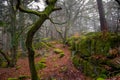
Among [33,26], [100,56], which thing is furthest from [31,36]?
[100,56]

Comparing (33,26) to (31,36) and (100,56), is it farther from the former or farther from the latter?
(100,56)

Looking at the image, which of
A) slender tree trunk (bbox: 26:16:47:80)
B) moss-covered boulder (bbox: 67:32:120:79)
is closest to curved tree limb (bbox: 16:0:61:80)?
slender tree trunk (bbox: 26:16:47:80)

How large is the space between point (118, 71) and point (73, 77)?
2797 millimetres

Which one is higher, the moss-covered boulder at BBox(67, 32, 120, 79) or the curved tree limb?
the curved tree limb

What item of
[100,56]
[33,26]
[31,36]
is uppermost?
[33,26]

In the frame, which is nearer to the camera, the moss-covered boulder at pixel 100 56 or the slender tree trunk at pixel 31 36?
the slender tree trunk at pixel 31 36

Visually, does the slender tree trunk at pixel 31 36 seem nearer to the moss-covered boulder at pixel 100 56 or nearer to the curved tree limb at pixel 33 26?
Answer: the curved tree limb at pixel 33 26

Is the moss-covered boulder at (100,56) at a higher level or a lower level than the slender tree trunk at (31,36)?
lower

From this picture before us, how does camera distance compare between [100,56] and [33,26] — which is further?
[100,56]

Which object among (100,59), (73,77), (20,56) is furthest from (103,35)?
(20,56)

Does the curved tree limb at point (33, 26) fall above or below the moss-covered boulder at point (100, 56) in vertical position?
above

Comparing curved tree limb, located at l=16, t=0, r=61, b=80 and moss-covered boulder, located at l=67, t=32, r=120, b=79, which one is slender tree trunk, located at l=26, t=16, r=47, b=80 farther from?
moss-covered boulder, located at l=67, t=32, r=120, b=79

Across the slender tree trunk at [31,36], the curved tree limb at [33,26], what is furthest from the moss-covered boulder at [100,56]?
the slender tree trunk at [31,36]

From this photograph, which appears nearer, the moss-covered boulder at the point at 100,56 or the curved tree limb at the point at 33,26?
the curved tree limb at the point at 33,26
